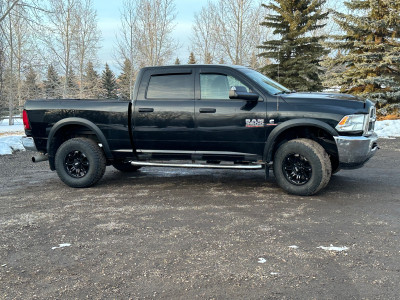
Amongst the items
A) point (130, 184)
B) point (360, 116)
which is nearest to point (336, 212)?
point (360, 116)

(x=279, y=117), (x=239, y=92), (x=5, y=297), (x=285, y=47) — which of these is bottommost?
(x=5, y=297)

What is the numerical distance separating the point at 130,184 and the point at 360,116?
13.1 feet

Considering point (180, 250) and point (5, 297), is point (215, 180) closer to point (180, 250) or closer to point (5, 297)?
point (180, 250)

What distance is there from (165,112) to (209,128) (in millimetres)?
775

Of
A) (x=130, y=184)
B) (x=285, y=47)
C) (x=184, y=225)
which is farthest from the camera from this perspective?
(x=285, y=47)

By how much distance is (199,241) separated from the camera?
11.3ft

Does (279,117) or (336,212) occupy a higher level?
(279,117)

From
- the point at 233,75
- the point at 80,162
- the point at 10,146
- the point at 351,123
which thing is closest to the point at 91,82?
the point at 10,146

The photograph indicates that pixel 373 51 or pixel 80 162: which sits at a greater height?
pixel 373 51

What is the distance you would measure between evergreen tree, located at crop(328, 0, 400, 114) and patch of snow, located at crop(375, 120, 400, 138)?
2662mm

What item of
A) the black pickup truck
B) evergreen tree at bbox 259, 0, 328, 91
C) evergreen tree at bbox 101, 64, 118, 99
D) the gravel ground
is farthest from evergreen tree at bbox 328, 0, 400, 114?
evergreen tree at bbox 101, 64, 118, 99

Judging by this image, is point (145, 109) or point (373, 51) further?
point (373, 51)

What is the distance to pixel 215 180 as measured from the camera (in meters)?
6.36

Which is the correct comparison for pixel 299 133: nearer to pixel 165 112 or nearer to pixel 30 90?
pixel 165 112
